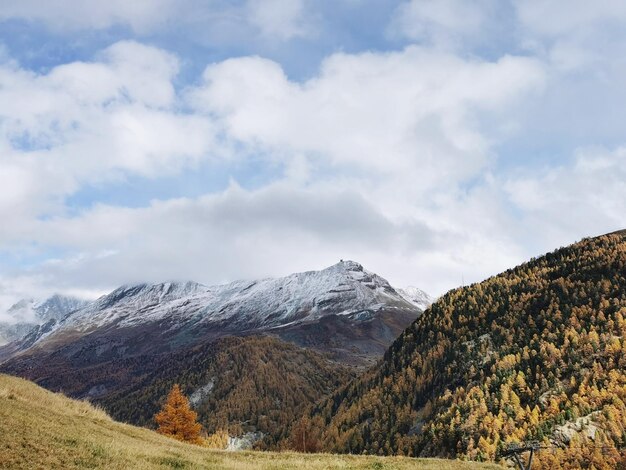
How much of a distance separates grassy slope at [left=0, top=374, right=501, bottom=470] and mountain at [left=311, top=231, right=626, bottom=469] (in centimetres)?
5795

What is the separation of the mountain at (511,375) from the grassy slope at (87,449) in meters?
58.0

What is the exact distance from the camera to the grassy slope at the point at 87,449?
19859 mm

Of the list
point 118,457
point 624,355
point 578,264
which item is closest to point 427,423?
point 624,355

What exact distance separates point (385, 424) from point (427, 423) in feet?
55.3

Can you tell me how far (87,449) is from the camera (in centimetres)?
2269

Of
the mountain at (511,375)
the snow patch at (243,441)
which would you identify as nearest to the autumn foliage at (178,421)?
the mountain at (511,375)

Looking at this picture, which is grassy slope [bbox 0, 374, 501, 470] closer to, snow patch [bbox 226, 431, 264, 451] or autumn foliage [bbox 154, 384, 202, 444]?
autumn foliage [bbox 154, 384, 202, 444]

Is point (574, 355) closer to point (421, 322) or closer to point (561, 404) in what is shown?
point (561, 404)

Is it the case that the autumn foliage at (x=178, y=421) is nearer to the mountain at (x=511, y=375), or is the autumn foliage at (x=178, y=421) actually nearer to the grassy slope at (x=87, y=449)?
the grassy slope at (x=87, y=449)

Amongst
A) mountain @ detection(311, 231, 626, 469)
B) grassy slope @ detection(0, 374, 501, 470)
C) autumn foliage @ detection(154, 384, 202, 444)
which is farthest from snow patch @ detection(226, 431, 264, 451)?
grassy slope @ detection(0, 374, 501, 470)

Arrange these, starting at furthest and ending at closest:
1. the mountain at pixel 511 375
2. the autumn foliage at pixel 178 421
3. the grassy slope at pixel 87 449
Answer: the mountain at pixel 511 375
the autumn foliage at pixel 178 421
the grassy slope at pixel 87 449

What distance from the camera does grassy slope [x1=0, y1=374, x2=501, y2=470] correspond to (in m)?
19.9

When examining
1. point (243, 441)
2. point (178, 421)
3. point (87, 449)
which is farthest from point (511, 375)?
point (243, 441)

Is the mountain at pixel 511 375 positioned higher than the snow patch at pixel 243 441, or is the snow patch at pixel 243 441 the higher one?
the mountain at pixel 511 375
